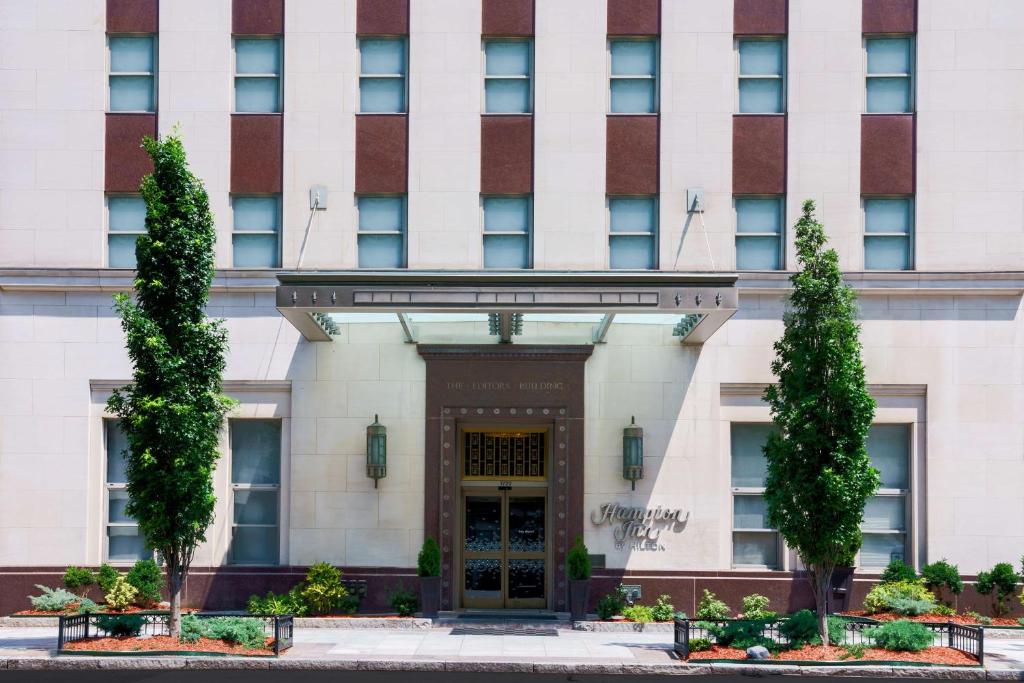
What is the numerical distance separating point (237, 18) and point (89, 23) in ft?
10.4

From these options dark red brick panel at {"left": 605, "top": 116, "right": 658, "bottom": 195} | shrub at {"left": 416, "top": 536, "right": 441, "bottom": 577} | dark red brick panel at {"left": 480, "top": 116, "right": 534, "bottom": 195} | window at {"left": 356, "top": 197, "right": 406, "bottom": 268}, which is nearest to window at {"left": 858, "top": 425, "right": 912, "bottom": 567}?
dark red brick panel at {"left": 605, "top": 116, "right": 658, "bottom": 195}

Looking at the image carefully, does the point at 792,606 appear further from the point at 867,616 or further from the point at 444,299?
the point at 444,299

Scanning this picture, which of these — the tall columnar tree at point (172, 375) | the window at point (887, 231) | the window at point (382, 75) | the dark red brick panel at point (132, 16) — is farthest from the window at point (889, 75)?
the dark red brick panel at point (132, 16)

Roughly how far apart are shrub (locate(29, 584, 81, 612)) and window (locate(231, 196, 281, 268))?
7.49 meters

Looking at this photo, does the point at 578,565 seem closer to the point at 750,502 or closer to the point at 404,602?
the point at 404,602

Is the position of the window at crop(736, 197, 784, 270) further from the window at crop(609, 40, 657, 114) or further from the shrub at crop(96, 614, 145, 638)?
the shrub at crop(96, 614, 145, 638)

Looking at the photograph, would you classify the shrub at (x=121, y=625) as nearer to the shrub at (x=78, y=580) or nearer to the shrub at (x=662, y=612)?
the shrub at (x=78, y=580)

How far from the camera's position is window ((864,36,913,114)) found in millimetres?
24781

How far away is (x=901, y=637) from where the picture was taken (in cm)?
1877

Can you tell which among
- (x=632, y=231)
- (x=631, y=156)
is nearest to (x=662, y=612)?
(x=632, y=231)

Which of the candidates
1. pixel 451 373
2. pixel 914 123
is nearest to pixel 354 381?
pixel 451 373

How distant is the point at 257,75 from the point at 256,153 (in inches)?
68.3

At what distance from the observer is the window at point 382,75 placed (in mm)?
24953

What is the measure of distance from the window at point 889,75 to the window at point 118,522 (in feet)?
57.5
